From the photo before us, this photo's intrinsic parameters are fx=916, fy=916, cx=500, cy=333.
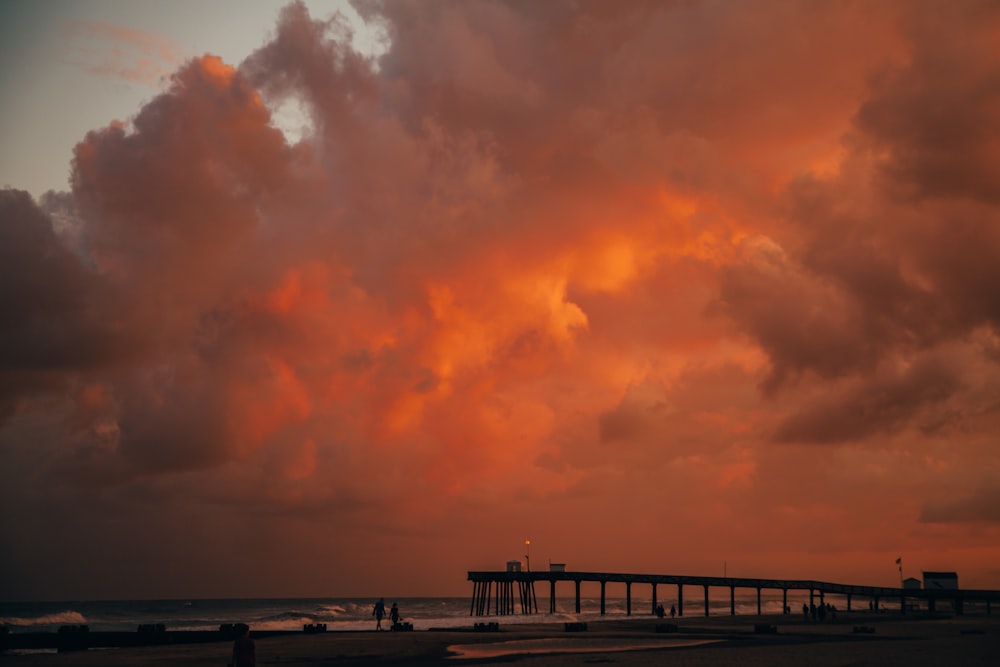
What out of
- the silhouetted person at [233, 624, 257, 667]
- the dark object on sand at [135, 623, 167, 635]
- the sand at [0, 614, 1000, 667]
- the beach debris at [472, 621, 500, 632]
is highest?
the silhouetted person at [233, 624, 257, 667]

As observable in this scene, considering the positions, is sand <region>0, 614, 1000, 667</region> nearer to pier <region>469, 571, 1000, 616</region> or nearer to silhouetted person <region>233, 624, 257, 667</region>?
silhouetted person <region>233, 624, 257, 667</region>

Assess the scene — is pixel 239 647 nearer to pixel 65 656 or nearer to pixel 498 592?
pixel 65 656

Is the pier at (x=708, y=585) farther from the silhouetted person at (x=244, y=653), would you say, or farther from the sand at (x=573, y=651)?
the silhouetted person at (x=244, y=653)

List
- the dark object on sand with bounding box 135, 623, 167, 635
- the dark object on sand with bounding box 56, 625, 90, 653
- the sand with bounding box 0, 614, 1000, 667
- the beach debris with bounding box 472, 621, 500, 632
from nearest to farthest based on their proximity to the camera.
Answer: the sand with bounding box 0, 614, 1000, 667 < the dark object on sand with bounding box 56, 625, 90, 653 < the dark object on sand with bounding box 135, 623, 167, 635 < the beach debris with bounding box 472, 621, 500, 632

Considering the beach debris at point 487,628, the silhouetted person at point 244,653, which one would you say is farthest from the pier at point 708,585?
the silhouetted person at point 244,653

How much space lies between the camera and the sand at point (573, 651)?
3247 centimetres

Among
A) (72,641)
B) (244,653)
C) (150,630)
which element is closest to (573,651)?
(244,653)

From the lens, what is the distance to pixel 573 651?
37438 millimetres

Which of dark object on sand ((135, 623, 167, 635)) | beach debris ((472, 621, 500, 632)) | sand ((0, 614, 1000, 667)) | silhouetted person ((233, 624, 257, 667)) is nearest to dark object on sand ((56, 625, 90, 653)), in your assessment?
sand ((0, 614, 1000, 667))

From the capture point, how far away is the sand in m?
32.5

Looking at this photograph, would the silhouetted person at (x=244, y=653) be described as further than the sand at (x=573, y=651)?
No

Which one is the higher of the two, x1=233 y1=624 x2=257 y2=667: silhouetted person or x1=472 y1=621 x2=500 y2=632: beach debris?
x1=233 y1=624 x2=257 y2=667: silhouetted person

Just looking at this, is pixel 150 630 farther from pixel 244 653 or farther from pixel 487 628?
pixel 244 653

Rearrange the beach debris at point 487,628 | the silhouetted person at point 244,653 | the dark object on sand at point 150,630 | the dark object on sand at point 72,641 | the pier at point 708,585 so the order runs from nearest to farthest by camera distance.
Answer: the silhouetted person at point 244,653
the dark object on sand at point 72,641
the dark object on sand at point 150,630
the beach debris at point 487,628
the pier at point 708,585
